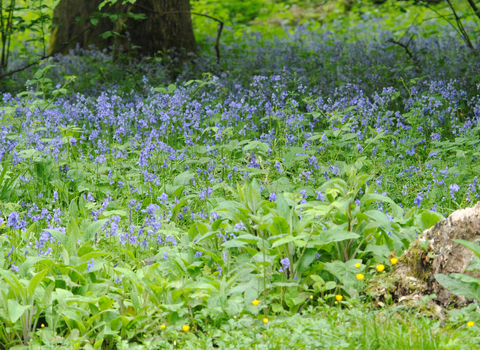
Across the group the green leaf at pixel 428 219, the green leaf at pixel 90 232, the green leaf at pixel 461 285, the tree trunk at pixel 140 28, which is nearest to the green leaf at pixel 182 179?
the green leaf at pixel 90 232

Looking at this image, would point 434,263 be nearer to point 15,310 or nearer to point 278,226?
point 278,226

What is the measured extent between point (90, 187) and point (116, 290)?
1688 mm

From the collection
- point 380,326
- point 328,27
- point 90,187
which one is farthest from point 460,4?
point 380,326

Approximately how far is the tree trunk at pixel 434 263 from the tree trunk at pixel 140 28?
6.18 meters

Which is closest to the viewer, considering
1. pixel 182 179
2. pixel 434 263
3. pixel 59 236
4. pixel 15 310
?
pixel 15 310

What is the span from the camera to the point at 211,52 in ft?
33.0

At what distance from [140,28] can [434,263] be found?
6.88 m

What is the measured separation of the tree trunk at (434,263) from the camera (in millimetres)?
2562

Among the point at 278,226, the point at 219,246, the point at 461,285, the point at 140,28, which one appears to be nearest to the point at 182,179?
the point at 219,246

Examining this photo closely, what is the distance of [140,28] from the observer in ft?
27.3

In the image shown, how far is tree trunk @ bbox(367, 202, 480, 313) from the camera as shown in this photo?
2562mm

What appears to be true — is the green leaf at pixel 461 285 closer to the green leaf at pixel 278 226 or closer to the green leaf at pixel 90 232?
the green leaf at pixel 278 226

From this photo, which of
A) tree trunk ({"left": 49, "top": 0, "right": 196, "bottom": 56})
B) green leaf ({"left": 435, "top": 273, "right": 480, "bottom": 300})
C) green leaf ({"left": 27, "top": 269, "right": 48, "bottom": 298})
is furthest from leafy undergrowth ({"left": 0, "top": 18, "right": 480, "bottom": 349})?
tree trunk ({"left": 49, "top": 0, "right": 196, "bottom": 56})

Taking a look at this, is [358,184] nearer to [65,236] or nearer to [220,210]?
[220,210]
